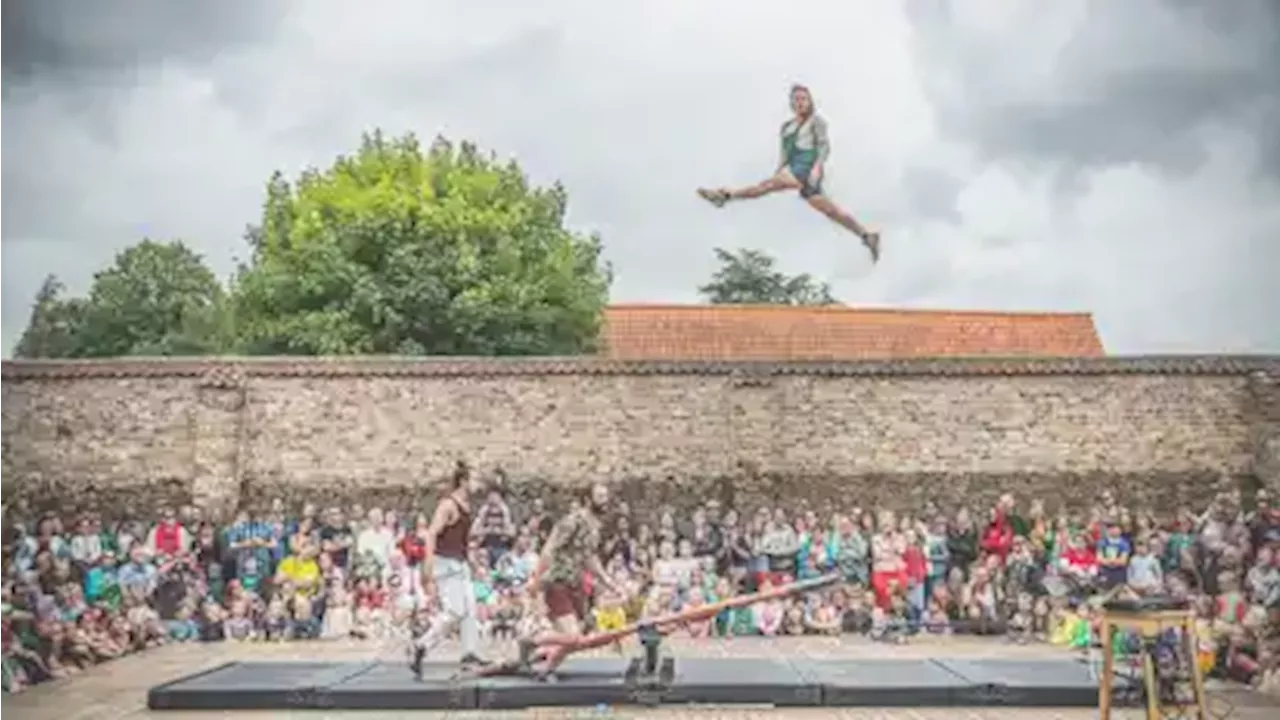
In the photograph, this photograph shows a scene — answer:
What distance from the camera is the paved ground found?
822 centimetres

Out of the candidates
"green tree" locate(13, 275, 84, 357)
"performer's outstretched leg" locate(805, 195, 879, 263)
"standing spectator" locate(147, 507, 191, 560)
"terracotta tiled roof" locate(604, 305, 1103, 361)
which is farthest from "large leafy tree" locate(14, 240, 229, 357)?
"performer's outstretched leg" locate(805, 195, 879, 263)

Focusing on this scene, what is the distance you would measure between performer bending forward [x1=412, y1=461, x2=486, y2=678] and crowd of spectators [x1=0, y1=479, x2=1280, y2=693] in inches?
108

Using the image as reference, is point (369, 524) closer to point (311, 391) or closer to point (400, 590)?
point (400, 590)

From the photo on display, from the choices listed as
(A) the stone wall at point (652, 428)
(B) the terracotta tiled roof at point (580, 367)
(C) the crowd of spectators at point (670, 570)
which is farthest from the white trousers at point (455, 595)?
(B) the terracotta tiled roof at point (580, 367)

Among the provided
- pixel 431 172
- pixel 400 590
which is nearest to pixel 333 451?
pixel 400 590

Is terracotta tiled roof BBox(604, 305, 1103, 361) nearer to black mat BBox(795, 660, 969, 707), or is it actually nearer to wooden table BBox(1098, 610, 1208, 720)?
black mat BBox(795, 660, 969, 707)

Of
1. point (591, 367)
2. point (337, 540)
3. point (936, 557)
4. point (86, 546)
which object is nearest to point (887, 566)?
point (936, 557)

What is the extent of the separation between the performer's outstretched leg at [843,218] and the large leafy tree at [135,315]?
15.7 meters

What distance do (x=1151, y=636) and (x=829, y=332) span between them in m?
20.2

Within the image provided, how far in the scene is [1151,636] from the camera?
23.3 ft

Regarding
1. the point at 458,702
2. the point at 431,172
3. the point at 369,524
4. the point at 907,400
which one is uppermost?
the point at 431,172

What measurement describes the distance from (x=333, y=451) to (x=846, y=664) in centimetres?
745

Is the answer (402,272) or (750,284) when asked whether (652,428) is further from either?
(750,284)

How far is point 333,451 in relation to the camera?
15.6m
